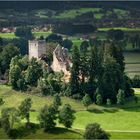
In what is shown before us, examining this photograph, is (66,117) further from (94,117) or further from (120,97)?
(120,97)

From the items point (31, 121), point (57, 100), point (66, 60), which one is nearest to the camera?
point (31, 121)

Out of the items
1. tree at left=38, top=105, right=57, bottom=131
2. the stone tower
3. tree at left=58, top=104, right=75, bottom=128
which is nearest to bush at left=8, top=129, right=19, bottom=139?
tree at left=38, top=105, right=57, bottom=131

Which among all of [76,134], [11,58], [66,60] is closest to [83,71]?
[66,60]

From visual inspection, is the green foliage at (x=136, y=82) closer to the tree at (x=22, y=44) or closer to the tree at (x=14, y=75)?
the tree at (x=14, y=75)

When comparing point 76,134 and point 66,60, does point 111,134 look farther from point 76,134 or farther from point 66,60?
point 66,60

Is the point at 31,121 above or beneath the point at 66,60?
beneath

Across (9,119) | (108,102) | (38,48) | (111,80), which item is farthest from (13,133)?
(38,48)
